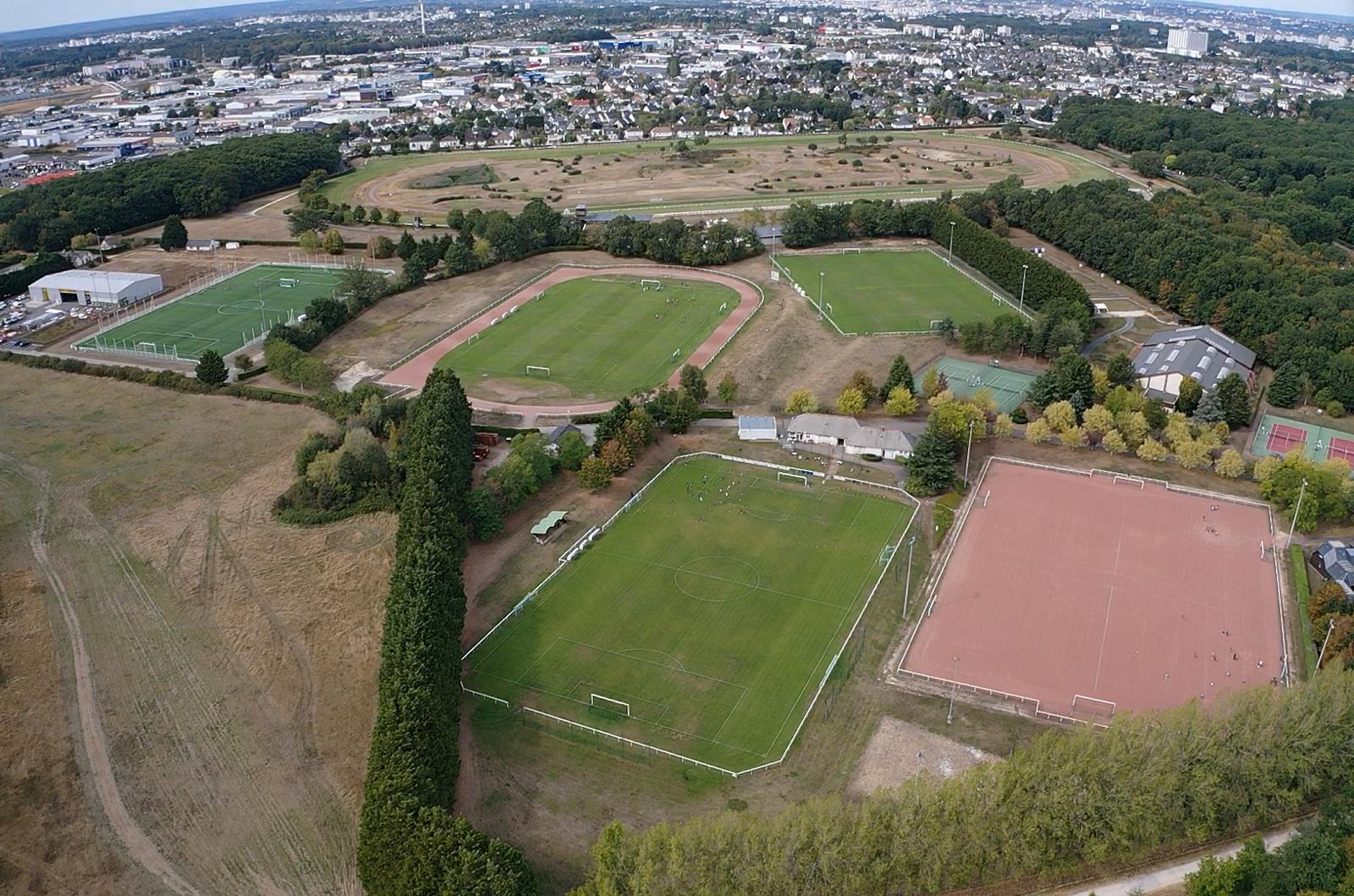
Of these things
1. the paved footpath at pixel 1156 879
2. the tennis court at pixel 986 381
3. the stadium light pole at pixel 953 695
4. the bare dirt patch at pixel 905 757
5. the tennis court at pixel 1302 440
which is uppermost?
the tennis court at pixel 986 381

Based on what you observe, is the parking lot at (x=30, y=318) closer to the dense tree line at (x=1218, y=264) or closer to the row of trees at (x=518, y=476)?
the row of trees at (x=518, y=476)

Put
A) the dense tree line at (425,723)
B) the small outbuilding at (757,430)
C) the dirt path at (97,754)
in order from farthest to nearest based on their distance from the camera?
1. the small outbuilding at (757,430)
2. the dirt path at (97,754)
3. the dense tree line at (425,723)

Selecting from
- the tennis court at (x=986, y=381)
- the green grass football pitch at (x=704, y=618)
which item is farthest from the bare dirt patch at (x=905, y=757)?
the tennis court at (x=986, y=381)

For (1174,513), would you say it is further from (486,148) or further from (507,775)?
(486,148)

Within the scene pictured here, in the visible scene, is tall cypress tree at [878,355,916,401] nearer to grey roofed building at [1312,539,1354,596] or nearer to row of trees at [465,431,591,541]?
row of trees at [465,431,591,541]

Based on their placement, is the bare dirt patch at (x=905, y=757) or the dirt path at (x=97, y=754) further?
the bare dirt patch at (x=905, y=757)

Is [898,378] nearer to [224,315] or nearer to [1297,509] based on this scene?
[1297,509]

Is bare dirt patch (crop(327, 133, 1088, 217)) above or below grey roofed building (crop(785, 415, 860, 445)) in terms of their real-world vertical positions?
above

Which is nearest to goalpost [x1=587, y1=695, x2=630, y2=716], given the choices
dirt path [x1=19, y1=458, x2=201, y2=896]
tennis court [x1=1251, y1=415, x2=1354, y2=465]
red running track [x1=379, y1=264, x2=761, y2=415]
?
dirt path [x1=19, y1=458, x2=201, y2=896]
